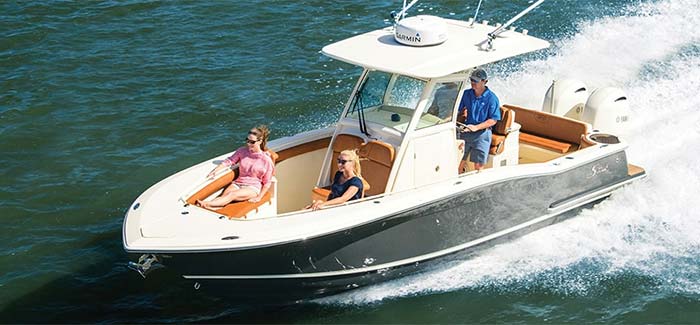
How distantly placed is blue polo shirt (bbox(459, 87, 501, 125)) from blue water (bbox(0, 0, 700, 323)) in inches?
57.1

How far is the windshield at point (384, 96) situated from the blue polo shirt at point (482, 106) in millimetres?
657

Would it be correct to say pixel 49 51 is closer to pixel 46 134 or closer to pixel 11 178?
pixel 46 134

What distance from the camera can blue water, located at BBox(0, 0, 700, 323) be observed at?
10.3 meters

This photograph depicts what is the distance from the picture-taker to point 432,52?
1008 centimetres

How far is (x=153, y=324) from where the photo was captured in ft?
33.2

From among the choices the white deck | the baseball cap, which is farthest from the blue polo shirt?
the white deck

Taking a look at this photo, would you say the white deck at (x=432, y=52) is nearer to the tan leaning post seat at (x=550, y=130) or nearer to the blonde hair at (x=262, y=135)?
the blonde hair at (x=262, y=135)

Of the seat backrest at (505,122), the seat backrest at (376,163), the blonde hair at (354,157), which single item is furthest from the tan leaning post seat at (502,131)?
the blonde hair at (354,157)

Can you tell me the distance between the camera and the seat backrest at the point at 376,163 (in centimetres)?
1009

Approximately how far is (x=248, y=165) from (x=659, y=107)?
6538 mm

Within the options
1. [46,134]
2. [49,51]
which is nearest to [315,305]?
[46,134]

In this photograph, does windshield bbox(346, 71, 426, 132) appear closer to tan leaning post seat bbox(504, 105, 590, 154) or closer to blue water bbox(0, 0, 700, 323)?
blue water bbox(0, 0, 700, 323)

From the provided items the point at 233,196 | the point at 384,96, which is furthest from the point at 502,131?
the point at 233,196

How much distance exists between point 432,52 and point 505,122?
1526 millimetres
